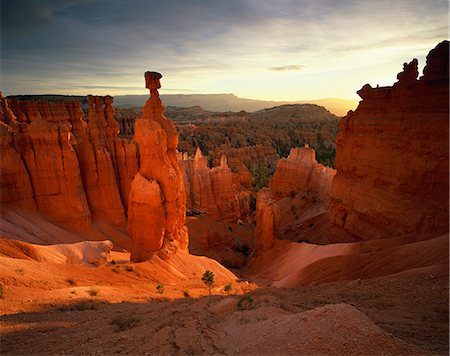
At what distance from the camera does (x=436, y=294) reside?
8031mm

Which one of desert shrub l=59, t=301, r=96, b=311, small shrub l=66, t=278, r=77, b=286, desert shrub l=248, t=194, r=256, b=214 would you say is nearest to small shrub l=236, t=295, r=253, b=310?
desert shrub l=59, t=301, r=96, b=311

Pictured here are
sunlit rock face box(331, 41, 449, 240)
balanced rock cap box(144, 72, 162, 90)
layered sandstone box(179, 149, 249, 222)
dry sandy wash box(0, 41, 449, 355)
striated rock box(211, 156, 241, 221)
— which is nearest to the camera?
dry sandy wash box(0, 41, 449, 355)

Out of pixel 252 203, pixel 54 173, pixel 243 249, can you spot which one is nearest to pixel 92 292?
pixel 54 173

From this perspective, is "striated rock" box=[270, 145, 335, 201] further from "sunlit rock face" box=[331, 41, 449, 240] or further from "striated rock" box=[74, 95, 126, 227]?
"striated rock" box=[74, 95, 126, 227]

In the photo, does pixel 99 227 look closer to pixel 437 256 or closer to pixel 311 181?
pixel 437 256

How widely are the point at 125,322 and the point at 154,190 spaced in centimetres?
893

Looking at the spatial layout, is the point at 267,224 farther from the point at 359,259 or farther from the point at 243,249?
the point at 359,259

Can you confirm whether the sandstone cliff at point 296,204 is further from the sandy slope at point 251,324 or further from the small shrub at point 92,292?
the small shrub at point 92,292

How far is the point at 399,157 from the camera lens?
1579cm

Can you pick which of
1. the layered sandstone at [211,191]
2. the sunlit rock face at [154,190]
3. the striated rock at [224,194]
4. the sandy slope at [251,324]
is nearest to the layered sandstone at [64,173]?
the sunlit rock face at [154,190]

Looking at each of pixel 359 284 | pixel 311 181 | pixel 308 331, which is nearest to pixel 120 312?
pixel 308 331

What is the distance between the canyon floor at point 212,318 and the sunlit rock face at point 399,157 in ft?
19.5

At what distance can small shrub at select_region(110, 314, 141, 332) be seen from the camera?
21.7 feet

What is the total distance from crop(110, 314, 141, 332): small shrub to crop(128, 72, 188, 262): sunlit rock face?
808 centimetres
